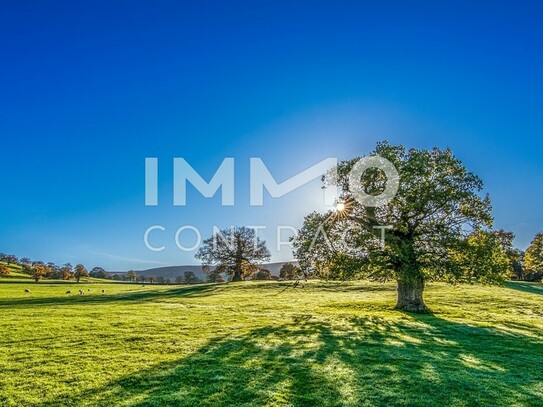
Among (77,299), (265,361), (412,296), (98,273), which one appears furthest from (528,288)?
(98,273)

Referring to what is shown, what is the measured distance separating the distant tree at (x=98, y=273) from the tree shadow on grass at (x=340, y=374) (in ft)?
413

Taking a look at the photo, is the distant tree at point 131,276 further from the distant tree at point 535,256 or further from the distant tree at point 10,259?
the distant tree at point 535,256

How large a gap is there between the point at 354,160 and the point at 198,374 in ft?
70.1

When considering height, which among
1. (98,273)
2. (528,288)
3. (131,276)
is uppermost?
(528,288)

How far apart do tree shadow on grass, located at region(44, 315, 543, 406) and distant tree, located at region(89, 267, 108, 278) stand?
12599 cm

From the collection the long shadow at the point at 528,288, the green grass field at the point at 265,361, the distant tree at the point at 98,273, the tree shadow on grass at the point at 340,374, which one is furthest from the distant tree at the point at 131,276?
the tree shadow on grass at the point at 340,374

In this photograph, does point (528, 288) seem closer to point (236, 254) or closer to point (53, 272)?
point (236, 254)

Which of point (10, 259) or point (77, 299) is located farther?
point (10, 259)

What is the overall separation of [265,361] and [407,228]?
61.2 feet

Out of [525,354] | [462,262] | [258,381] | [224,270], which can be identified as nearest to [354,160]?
[462,262]

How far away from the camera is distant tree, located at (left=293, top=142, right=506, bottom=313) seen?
25.0 metres

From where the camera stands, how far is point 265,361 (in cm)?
1134

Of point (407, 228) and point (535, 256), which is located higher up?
point (407, 228)

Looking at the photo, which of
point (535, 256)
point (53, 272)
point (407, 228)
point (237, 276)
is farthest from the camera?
point (53, 272)
